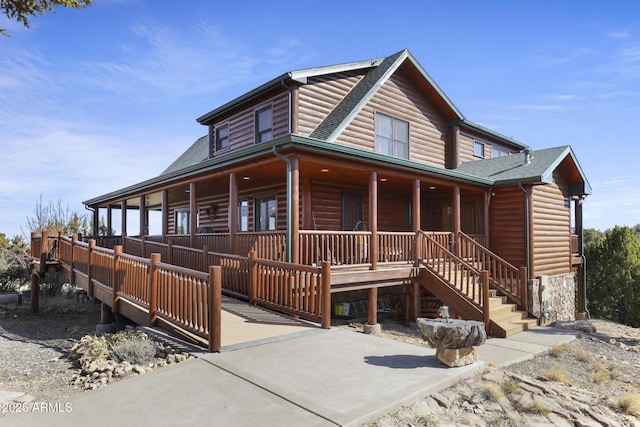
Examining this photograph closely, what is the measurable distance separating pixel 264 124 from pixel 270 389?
36.6 feet

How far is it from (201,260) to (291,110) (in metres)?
5.62

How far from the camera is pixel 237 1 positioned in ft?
32.7

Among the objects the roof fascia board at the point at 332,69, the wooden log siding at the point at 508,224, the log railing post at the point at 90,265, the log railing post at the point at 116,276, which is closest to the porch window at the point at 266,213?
the roof fascia board at the point at 332,69

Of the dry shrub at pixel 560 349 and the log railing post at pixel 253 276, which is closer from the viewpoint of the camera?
the dry shrub at pixel 560 349

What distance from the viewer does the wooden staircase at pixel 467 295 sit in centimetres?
1061

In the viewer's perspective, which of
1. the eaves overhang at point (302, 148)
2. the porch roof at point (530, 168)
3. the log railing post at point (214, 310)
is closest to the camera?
the log railing post at point (214, 310)

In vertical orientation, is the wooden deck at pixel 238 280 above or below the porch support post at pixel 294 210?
below

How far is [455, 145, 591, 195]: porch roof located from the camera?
13.7 m

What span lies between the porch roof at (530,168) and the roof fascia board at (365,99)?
5.10 m

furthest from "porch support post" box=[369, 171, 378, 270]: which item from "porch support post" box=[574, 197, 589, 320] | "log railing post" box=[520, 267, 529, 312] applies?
"porch support post" box=[574, 197, 589, 320]

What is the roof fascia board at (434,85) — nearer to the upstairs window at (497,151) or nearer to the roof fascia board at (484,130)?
the roof fascia board at (484,130)

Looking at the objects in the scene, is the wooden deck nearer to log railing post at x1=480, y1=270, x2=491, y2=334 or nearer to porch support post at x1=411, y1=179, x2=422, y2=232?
→ log railing post at x1=480, y1=270, x2=491, y2=334

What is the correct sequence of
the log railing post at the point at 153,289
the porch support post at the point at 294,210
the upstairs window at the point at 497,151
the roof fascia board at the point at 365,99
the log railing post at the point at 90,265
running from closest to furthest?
the log railing post at the point at 153,289
the porch support post at the point at 294,210
the log railing post at the point at 90,265
the roof fascia board at the point at 365,99
the upstairs window at the point at 497,151

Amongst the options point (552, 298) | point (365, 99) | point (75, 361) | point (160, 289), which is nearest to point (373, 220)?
point (365, 99)
